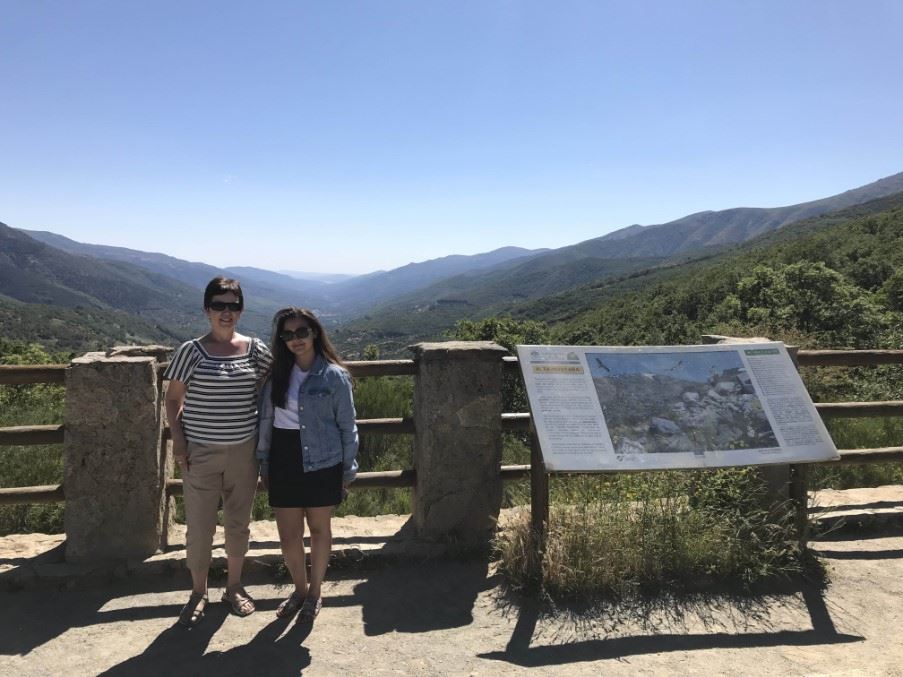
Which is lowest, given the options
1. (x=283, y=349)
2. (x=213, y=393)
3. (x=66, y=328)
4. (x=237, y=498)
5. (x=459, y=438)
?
(x=237, y=498)

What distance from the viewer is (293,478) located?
3156mm

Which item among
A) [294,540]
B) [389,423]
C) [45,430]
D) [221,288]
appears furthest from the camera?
Answer: [389,423]

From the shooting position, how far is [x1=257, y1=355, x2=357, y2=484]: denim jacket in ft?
10.3

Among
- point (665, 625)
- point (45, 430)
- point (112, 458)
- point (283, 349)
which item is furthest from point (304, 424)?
point (665, 625)

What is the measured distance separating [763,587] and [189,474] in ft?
12.0

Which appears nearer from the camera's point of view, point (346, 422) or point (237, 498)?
point (346, 422)

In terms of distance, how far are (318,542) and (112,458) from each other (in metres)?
1.62

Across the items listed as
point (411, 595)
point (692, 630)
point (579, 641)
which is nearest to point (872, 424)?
point (692, 630)

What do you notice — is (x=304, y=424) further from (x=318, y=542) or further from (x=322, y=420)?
(x=318, y=542)

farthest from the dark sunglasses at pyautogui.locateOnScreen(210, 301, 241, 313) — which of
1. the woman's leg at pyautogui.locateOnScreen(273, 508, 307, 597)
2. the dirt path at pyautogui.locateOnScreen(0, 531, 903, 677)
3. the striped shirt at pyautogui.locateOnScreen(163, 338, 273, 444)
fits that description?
the dirt path at pyautogui.locateOnScreen(0, 531, 903, 677)

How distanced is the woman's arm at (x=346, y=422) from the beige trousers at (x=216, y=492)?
0.55 metres

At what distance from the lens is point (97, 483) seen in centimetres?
386

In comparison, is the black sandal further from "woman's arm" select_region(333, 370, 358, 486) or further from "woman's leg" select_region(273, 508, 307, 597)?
"woman's arm" select_region(333, 370, 358, 486)

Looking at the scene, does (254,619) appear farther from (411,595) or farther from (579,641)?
(579,641)
